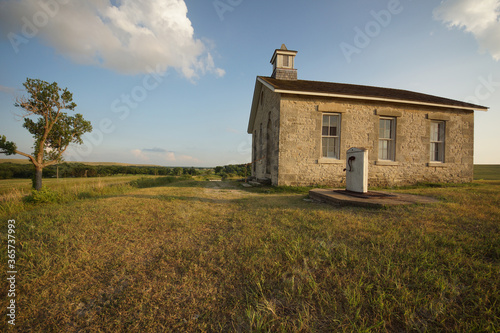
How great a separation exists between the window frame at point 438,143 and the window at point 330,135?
585 centimetres

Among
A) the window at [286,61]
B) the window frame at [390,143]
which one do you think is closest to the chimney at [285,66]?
A: the window at [286,61]

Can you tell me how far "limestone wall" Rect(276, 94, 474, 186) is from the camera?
355 inches

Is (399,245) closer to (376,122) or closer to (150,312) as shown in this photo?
(150,312)

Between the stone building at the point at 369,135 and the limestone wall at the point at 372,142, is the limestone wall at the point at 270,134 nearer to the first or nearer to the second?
the stone building at the point at 369,135

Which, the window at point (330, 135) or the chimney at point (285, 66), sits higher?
the chimney at point (285, 66)

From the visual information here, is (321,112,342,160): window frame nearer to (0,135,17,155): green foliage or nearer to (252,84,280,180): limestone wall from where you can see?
(252,84,280,180): limestone wall

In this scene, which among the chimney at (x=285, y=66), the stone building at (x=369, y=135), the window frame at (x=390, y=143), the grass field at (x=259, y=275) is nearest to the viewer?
the grass field at (x=259, y=275)

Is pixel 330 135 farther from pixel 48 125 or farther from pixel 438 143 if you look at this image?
pixel 48 125

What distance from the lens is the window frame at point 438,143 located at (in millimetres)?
10383

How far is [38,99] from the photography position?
9.25 meters

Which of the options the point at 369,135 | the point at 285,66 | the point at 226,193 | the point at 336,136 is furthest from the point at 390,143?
the point at 226,193

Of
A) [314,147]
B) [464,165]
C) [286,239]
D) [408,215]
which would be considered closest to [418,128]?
[464,165]

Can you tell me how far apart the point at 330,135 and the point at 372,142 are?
7.55 ft

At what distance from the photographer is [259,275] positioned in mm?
1933
